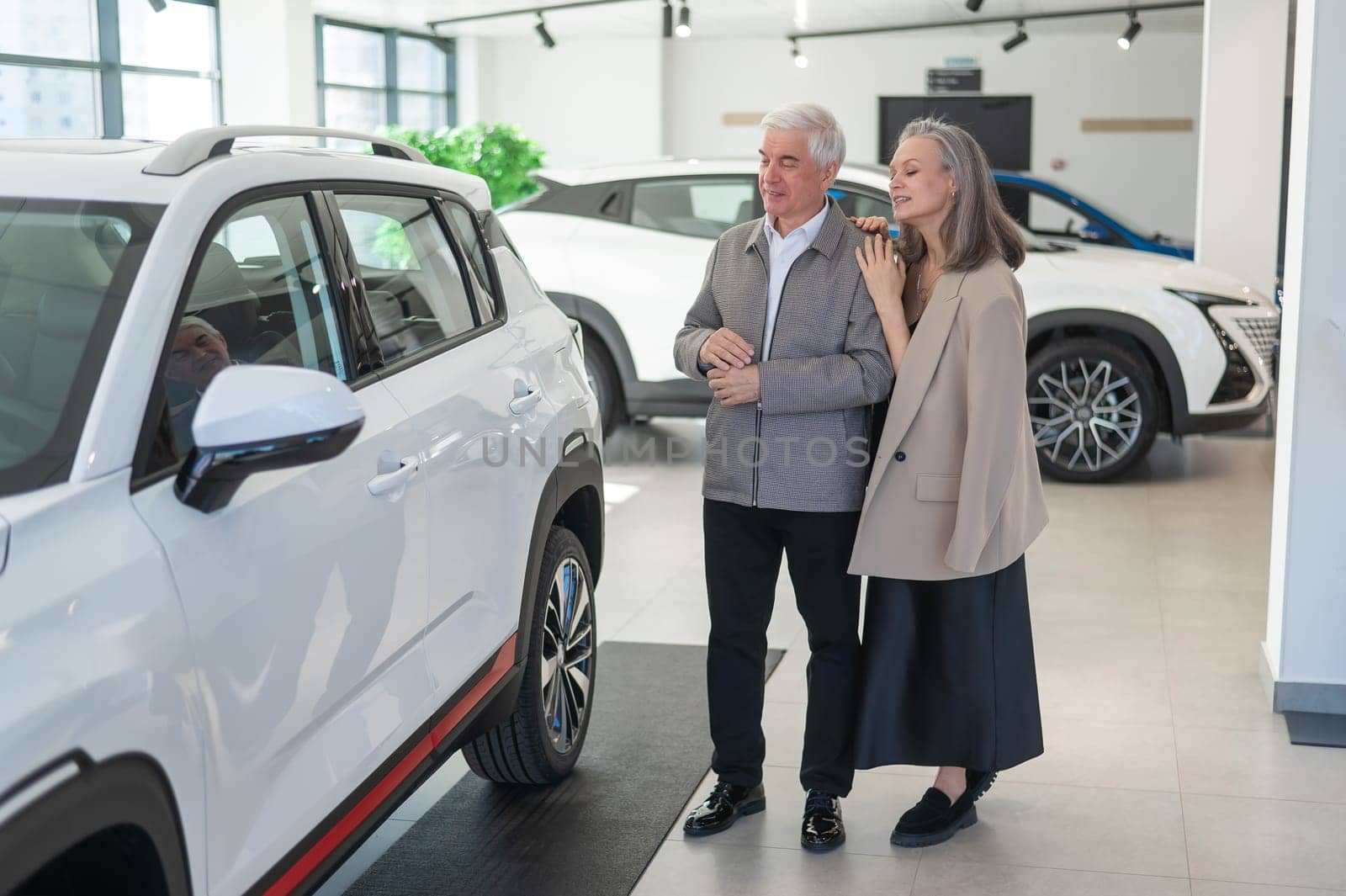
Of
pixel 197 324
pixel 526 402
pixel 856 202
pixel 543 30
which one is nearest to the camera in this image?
pixel 197 324

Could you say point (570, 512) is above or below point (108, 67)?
below

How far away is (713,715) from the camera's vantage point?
123 inches

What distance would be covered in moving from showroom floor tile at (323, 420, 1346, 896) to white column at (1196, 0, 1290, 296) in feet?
11.6

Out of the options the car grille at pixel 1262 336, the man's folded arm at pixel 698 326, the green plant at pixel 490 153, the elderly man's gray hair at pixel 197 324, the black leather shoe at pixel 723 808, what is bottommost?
the black leather shoe at pixel 723 808

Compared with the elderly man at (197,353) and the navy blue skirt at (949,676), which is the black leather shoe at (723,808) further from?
the elderly man at (197,353)

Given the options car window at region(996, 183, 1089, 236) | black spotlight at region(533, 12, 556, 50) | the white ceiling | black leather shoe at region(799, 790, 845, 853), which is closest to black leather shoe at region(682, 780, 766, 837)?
black leather shoe at region(799, 790, 845, 853)

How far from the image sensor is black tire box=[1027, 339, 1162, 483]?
695 centimetres

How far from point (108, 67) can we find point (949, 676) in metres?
10.6

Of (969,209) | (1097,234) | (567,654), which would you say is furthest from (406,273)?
(1097,234)

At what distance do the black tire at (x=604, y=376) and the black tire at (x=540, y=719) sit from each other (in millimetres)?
4097

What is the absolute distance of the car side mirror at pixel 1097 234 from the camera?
28.4 ft

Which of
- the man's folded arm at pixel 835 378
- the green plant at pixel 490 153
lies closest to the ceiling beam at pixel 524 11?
the green plant at pixel 490 153

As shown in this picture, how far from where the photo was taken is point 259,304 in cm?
219

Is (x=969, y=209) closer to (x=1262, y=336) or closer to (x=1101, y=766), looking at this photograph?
(x=1101, y=766)
